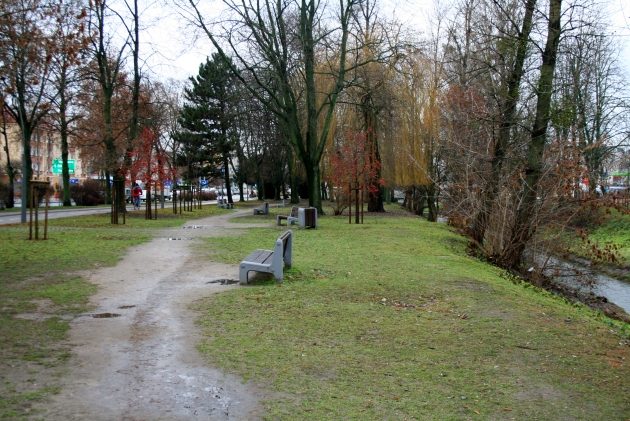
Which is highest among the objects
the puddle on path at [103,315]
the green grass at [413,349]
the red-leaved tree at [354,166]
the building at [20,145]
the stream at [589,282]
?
the building at [20,145]

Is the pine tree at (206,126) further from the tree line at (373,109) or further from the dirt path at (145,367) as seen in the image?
the dirt path at (145,367)

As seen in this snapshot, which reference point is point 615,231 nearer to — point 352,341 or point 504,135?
point 504,135

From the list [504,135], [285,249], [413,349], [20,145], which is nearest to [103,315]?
[413,349]

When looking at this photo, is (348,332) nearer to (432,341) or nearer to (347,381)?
(432,341)

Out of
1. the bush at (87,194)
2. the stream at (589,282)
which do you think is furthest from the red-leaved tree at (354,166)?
the bush at (87,194)

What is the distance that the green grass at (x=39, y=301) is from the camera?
195 inches

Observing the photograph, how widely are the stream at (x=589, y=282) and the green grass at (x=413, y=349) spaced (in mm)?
5261

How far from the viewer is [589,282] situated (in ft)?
47.5

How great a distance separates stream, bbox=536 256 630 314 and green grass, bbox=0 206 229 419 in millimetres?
10180

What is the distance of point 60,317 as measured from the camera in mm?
7250

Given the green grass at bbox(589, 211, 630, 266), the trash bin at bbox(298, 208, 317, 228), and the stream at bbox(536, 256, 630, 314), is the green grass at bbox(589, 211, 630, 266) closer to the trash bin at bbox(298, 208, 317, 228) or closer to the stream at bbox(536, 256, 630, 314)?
the stream at bbox(536, 256, 630, 314)

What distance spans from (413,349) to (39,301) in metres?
4.83

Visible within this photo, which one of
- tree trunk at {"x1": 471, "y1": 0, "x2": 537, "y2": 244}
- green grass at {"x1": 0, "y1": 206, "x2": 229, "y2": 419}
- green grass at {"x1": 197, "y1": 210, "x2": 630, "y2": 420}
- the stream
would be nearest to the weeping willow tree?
tree trunk at {"x1": 471, "y1": 0, "x2": 537, "y2": 244}

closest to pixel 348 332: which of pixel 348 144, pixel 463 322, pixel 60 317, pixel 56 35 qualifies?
pixel 463 322
